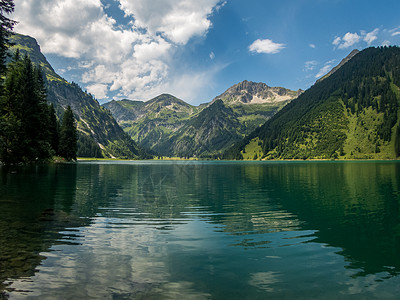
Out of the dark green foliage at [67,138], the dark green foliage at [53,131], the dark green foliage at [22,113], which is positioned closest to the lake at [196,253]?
the dark green foliage at [22,113]

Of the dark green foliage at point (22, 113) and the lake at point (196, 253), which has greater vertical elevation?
the dark green foliage at point (22, 113)

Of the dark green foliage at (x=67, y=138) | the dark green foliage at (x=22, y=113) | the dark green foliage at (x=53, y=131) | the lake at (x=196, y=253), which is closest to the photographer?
the lake at (x=196, y=253)

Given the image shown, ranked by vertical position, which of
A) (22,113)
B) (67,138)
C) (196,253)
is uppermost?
(67,138)

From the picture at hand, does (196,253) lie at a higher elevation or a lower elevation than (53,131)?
lower

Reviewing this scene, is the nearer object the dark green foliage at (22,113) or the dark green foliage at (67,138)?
the dark green foliage at (22,113)

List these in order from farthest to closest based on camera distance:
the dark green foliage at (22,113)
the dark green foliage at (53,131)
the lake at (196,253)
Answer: the dark green foliage at (53,131) → the dark green foliage at (22,113) → the lake at (196,253)

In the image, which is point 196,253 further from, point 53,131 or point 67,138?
→ point 67,138

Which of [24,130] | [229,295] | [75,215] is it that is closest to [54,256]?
[229,295]

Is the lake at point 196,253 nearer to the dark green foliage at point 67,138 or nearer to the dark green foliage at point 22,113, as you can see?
the dark green foliage at point 22,113

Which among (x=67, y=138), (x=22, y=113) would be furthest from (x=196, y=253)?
(x=67, y=138)

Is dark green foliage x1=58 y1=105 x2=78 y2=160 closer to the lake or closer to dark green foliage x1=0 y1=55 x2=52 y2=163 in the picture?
dark green foliage x1=0 y1=55 x2=52 y2=163

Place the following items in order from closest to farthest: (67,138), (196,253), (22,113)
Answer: (196,253) < (22,113) < (67,138)

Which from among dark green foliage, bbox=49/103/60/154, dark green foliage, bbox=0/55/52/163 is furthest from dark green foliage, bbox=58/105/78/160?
dark green foliage, bbox=0/55/52/163

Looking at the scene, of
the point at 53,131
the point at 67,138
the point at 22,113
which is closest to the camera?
the point at 22,113
